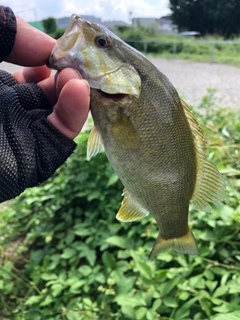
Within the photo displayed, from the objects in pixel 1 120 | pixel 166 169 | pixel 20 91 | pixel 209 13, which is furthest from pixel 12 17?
pixel 209 13

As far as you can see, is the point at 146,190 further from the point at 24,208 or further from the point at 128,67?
the point at 24,208

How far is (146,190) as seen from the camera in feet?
5.38

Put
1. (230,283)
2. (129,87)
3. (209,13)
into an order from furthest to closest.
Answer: (209,13), (230,283), (129,87)

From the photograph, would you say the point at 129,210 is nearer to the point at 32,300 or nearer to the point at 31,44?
the point at 31,44

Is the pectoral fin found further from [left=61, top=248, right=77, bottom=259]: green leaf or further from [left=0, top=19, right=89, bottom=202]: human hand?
[left=61, top=248, right=77, bottom=259]: green leaf

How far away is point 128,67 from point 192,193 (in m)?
0.62

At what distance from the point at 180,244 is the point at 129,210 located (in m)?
0.30

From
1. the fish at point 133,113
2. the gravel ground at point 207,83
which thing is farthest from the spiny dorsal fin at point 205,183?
the gravel ground at point 207,83

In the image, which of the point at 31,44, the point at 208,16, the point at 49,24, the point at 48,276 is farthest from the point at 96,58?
the point at 208,16

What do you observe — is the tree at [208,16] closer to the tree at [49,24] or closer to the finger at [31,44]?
the tree at [49,24]

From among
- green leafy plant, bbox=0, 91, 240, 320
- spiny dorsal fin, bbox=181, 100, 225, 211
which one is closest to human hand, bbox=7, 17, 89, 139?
spiny dorsal fin, bbox=181, 100, 225, 211

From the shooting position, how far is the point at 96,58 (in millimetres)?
1510

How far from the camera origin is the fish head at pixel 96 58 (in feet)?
4.87

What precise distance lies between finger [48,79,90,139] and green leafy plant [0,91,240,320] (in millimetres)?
1051
